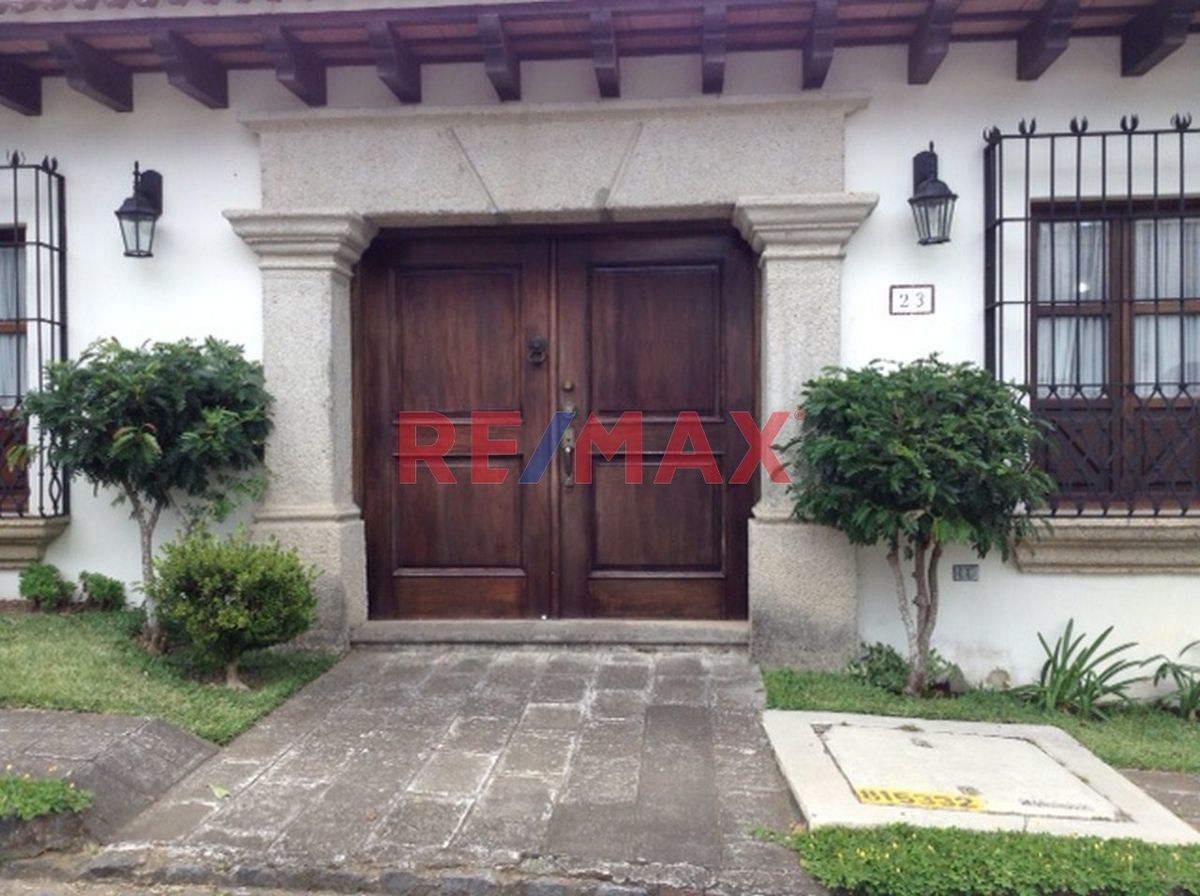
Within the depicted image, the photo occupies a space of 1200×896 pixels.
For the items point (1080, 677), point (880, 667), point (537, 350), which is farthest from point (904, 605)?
point (537, 350)

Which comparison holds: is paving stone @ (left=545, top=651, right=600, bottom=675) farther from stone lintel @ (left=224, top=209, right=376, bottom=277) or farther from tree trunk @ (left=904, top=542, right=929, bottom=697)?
stone lintel @ (left=224, top=209, right=376, bottom=277)

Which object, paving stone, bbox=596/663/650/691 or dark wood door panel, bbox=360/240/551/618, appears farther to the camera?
dark wood door panel, bbox=360/240/551/618

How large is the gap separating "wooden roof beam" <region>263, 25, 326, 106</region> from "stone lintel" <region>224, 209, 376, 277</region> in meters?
0.66

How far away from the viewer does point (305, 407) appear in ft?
17.5

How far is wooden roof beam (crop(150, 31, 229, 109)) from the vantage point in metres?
4.85

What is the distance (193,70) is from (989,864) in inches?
209

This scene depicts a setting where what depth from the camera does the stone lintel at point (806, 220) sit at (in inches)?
196

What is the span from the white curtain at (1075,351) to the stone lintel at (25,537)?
18.9ft

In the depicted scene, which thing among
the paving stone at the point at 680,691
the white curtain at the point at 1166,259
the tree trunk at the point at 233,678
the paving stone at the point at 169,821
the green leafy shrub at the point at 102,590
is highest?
the white curtain at the point at 1166,259

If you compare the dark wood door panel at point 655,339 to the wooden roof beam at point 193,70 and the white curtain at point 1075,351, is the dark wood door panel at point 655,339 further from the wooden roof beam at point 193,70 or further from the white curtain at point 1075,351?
the wooden roof beam at point 193,70

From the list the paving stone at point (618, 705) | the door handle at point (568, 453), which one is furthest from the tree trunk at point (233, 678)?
the door handle at point (568, 453)

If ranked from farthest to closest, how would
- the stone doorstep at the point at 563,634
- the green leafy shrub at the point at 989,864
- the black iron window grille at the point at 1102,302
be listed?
1. the stone doorstep at the point at 563,634
2. the black iron window grille at the point at 1102,302
3. the green leafy shrub at the point at 989,864

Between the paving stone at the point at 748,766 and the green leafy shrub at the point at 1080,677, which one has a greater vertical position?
the green leafy shrub at the point at 1080,677

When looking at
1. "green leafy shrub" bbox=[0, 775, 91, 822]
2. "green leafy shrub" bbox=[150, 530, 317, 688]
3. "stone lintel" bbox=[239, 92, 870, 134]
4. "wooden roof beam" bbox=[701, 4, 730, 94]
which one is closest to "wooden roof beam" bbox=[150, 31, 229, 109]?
"stone lintel" bbox=[239, 92, 870, 134]
